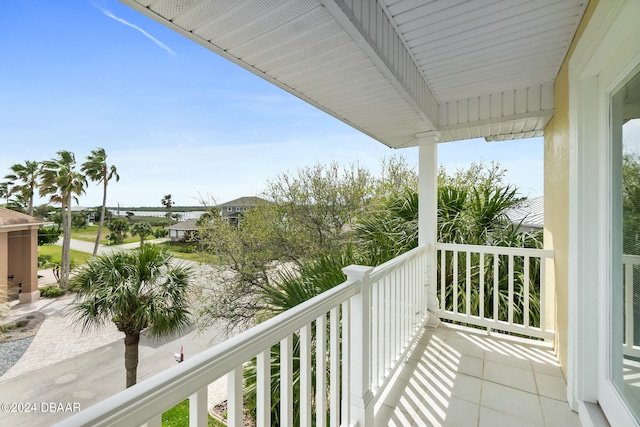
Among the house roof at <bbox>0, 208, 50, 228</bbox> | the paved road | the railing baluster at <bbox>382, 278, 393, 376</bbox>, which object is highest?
the house roof at <bbox>0, 208, 50, 228</bbox>

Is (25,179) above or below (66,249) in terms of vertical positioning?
above

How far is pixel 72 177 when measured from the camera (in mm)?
5406

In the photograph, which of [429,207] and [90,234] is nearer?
[429,207]

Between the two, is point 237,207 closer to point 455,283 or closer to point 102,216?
point 102,216

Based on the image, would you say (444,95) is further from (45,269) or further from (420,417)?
(45,269)

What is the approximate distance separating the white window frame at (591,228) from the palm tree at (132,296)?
222 inches

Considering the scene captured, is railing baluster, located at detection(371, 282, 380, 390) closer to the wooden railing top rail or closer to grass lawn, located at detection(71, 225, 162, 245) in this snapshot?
the wooden railing top rail

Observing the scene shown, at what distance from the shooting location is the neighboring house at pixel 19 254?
10.9 ft

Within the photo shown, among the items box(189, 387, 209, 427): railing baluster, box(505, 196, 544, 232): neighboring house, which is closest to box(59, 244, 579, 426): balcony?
box(189, 387, 209, 427): railing baluster

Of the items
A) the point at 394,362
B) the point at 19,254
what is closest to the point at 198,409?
the point at 394,362

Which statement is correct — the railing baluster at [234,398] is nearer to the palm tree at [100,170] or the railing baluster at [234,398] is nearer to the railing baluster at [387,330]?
the railing baluster at [387,330]

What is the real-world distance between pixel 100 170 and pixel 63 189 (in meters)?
1.61

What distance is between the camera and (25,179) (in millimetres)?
4633

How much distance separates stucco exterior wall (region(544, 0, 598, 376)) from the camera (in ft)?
6.95
